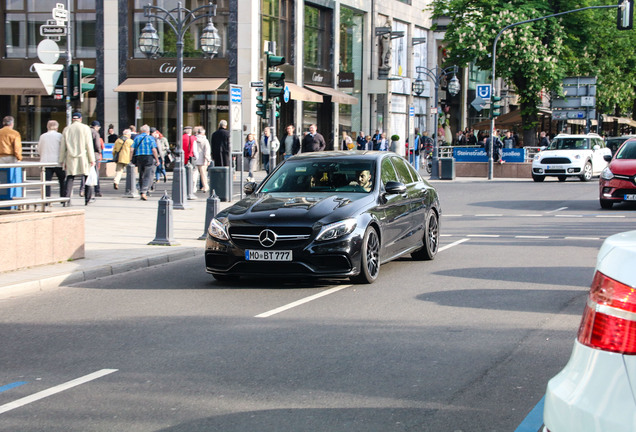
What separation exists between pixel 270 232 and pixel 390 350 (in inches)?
132

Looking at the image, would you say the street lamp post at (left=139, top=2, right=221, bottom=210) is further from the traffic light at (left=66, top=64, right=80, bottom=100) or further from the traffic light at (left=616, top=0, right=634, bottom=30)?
the traffic light at (left=616, top=0, right=634, bottom=30)

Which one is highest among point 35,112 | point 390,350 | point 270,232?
point 35,112

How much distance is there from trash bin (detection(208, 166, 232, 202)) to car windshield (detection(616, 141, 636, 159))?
936 centimetres

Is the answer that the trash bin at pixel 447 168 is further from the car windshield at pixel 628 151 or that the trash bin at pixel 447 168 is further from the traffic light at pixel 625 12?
the car windshield at pixel 628 151

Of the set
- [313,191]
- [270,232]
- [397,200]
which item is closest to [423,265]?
[397,200]

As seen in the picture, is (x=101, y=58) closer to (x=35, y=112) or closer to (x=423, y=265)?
(x=35, y=112)

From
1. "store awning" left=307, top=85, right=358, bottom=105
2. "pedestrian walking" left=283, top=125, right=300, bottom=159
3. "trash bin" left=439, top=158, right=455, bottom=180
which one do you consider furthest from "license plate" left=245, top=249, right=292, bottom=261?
"store awning" left=307, top=85, right=358, bottom=105

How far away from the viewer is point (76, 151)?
67.4 feet

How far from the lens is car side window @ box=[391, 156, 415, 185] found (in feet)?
40.9

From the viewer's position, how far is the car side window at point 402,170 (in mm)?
12453

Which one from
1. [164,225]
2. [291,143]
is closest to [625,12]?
[291,143]

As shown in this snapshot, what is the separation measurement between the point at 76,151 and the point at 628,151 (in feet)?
41.5

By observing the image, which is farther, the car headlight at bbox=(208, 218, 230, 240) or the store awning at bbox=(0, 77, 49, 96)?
the store awning at bbox=(0, 77, 49, 96)

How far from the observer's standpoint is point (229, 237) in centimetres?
1031
